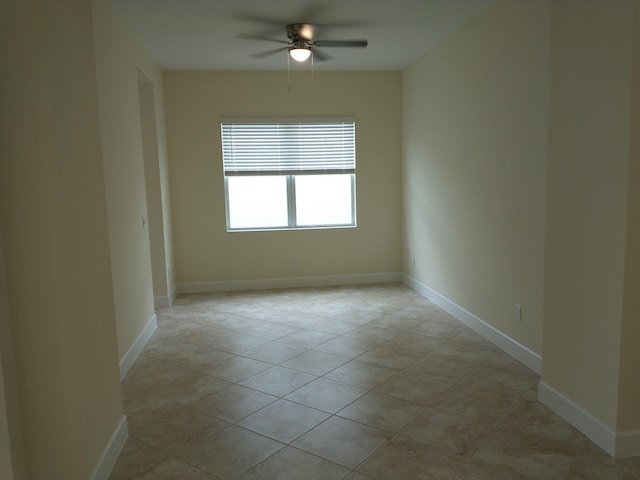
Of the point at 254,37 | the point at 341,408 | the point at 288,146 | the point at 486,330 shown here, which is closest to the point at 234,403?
the point at 341,408

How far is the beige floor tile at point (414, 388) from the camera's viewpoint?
318cm

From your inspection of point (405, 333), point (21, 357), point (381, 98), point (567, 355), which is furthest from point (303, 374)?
point (381, 98)

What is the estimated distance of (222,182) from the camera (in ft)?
20.7

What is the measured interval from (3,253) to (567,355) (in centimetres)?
286

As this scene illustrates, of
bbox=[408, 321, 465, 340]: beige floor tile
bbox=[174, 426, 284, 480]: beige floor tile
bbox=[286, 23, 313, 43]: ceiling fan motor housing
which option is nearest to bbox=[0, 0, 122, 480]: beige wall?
bbox=[174, 426, 284, 480]: beige floor tile

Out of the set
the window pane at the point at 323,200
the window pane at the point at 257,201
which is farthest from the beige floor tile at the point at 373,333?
the window pane at the point at 257,201

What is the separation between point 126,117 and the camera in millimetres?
4109

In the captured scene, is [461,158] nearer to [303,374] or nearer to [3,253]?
[303,374]

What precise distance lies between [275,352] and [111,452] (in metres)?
1.77

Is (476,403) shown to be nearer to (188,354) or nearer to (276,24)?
(188,354)

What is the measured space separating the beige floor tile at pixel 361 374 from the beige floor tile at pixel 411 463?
807 millimetres

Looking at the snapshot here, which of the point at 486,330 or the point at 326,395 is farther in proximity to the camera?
the point at 486,330

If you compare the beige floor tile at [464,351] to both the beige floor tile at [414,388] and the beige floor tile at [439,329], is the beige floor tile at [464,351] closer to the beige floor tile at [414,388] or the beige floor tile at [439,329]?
the beige floor tile at [439,329]

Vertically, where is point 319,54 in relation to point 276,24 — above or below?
below
